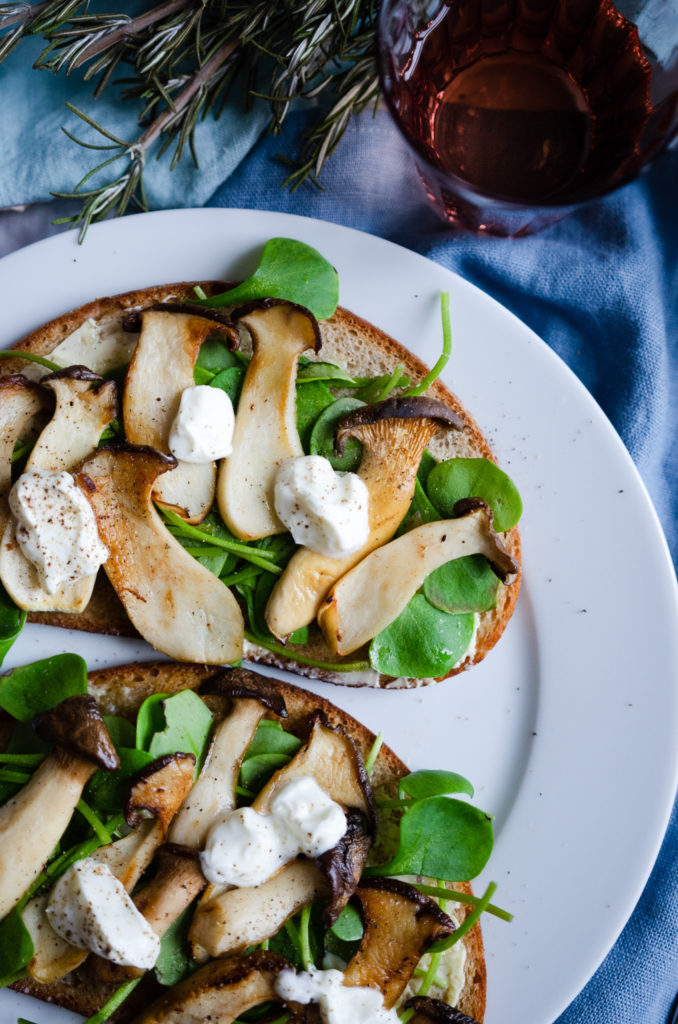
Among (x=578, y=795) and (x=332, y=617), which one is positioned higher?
→ (x=332, y=617)

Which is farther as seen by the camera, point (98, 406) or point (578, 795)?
point (578, 795)

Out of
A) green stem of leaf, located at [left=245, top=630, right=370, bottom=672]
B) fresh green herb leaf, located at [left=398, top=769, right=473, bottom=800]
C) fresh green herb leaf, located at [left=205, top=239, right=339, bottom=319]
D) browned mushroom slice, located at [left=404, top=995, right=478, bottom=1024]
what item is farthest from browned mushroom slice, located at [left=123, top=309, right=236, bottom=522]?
browned mushroom slice, located at [left=404, top=995, right=478, bottom=1024]

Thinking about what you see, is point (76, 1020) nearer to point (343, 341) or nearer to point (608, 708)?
point (608, 708)

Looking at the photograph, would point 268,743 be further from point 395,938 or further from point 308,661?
point 395,938

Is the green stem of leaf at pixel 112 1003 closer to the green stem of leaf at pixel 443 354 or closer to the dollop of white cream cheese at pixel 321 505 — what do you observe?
the dollop of white cream cheese at pixel 321 505

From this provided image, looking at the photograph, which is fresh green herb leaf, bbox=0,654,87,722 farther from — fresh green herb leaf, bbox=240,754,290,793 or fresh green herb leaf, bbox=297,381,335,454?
fresh green herb leaf, bbox=297,381,335,454

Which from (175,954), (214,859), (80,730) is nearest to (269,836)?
(214,859)

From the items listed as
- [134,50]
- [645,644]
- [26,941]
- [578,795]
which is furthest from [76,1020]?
[134,50]
